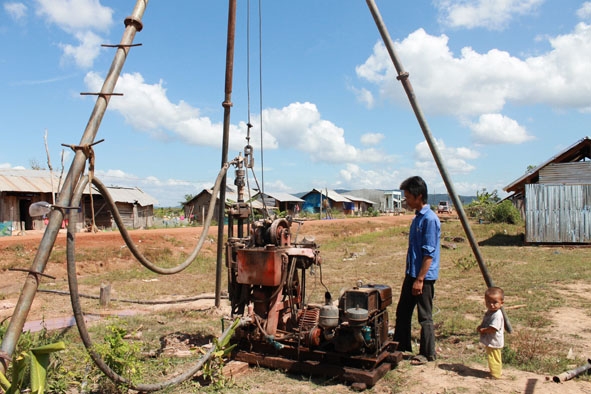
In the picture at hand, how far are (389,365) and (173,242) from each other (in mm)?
15407

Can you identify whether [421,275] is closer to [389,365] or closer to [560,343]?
[389,365]

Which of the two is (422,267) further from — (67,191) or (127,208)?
(127,208)

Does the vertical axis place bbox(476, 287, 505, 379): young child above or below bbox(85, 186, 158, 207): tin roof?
below

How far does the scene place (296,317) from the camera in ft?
18.6

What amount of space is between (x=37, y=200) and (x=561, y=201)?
25190 mm

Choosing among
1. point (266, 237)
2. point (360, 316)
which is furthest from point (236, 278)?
point (360, 316)

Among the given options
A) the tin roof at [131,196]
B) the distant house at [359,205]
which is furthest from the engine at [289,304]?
Result: the distant house at [359,205]

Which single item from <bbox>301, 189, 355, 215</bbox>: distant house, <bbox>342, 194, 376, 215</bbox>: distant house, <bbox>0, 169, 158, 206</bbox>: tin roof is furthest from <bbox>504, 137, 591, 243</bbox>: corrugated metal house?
<bbox>342, 194, 376, 215</bbox>: distant house

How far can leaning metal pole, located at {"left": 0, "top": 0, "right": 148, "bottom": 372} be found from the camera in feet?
9.62

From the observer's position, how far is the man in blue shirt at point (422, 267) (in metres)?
5.11

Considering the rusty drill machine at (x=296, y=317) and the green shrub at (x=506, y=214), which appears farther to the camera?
the green shrub at (x=506, y=214)

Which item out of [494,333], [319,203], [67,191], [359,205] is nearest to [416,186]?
[494,333]

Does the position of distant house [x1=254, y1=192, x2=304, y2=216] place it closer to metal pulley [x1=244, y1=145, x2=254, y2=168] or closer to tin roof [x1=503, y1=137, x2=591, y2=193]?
tin roof [x1=503, y1=137, x2=591, y2=193]

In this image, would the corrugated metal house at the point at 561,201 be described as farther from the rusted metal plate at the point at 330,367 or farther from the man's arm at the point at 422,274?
the rusted metal plate at the point at 330,367
